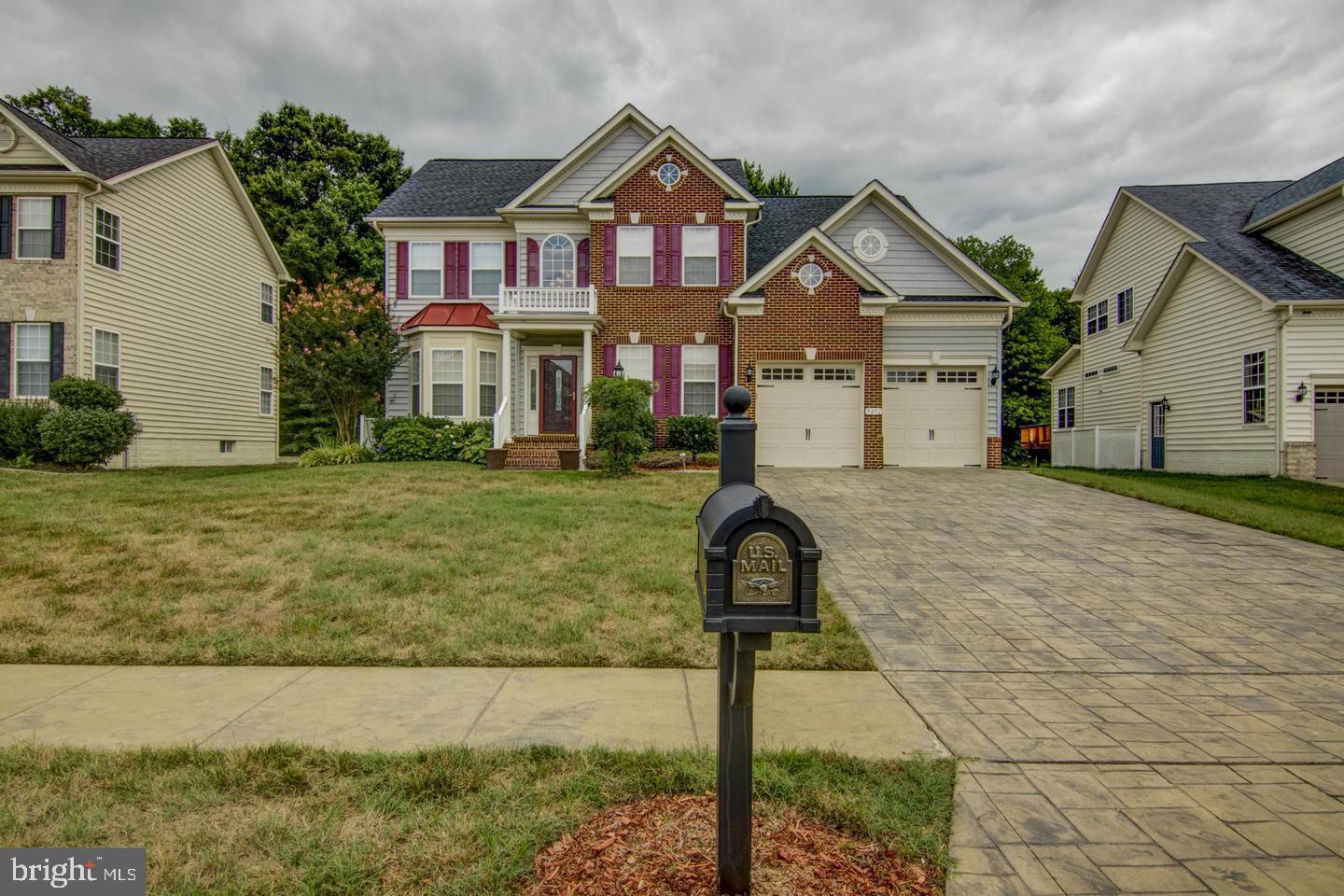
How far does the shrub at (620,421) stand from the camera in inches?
564

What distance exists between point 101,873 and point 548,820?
1.54 metres

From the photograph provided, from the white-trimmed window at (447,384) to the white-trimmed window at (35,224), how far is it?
8.80 metres

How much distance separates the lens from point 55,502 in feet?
33.4

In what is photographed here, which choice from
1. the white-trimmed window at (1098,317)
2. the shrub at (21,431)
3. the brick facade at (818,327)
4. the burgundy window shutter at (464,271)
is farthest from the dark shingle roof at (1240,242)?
the shrub at (21,431)

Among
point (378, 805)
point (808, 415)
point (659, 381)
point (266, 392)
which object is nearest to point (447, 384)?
point (659, 381)

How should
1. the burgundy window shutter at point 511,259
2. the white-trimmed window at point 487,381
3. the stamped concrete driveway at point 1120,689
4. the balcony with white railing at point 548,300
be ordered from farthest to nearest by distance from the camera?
the burgundy window shutter at point 511,259 → the white-trimmed window at point 487,381 → the balcony with white railing at point 548,300 → the stamped concrete driveway at point 1120,689

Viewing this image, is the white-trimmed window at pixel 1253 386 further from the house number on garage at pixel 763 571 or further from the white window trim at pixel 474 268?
the house number on garage at pixel 763 571

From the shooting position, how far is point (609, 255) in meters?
18.6

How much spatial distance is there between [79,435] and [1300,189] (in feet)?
94.6

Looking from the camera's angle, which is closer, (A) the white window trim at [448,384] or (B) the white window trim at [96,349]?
(B) the white window trim at [96,349]

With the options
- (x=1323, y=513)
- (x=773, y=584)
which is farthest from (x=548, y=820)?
(x=1323, y=513)

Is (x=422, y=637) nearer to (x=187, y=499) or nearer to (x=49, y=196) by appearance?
(x=187, y=499)

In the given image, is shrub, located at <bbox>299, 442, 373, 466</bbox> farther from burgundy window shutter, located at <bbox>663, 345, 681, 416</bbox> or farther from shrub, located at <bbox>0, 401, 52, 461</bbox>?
burgundy window shutter, located at <bbox>663, 345, 681, 416</bbox>

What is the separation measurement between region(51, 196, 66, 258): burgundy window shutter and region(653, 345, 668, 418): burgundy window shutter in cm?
1389
